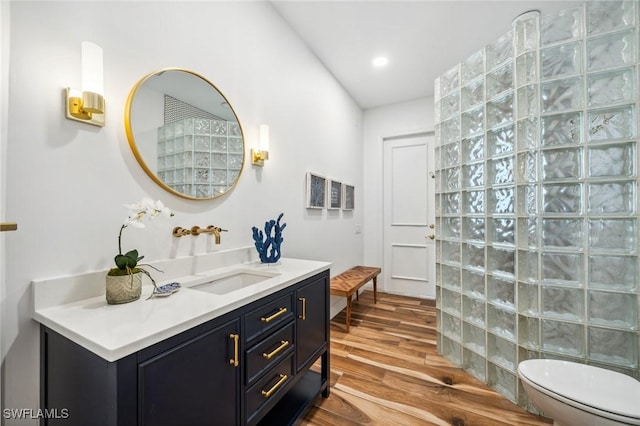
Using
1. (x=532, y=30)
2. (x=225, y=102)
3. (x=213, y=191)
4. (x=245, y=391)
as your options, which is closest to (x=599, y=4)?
(x=532, y=30)

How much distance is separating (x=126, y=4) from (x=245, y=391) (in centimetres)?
170

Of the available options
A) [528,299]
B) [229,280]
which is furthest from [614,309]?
[229,280]

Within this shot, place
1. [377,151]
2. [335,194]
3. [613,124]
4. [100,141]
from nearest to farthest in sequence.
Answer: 1. [100,141]
2. [613,124]
3. [335,194]
4. [377,151]

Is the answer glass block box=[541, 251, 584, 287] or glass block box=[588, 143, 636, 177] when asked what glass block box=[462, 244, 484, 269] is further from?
glass block box=[588, 143, 636, 177]

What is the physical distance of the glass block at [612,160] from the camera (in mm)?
1334

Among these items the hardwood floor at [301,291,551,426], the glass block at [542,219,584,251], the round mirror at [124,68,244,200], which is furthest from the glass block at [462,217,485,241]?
the round mirror at [124,68,244,200]

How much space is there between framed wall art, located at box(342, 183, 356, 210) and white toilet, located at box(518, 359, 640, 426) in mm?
2241

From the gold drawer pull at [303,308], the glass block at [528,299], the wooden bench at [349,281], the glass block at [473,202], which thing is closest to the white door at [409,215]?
the wooden bench at [349,281]

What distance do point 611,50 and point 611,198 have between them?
77cm

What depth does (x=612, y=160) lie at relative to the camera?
4.51ft

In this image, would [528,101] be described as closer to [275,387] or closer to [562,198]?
[562,198]

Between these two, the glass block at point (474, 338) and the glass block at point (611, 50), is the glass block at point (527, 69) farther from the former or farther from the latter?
the glass block at point (474, 338)

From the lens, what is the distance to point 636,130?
132cm

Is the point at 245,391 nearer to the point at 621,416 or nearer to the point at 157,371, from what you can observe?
the point at 157,371
